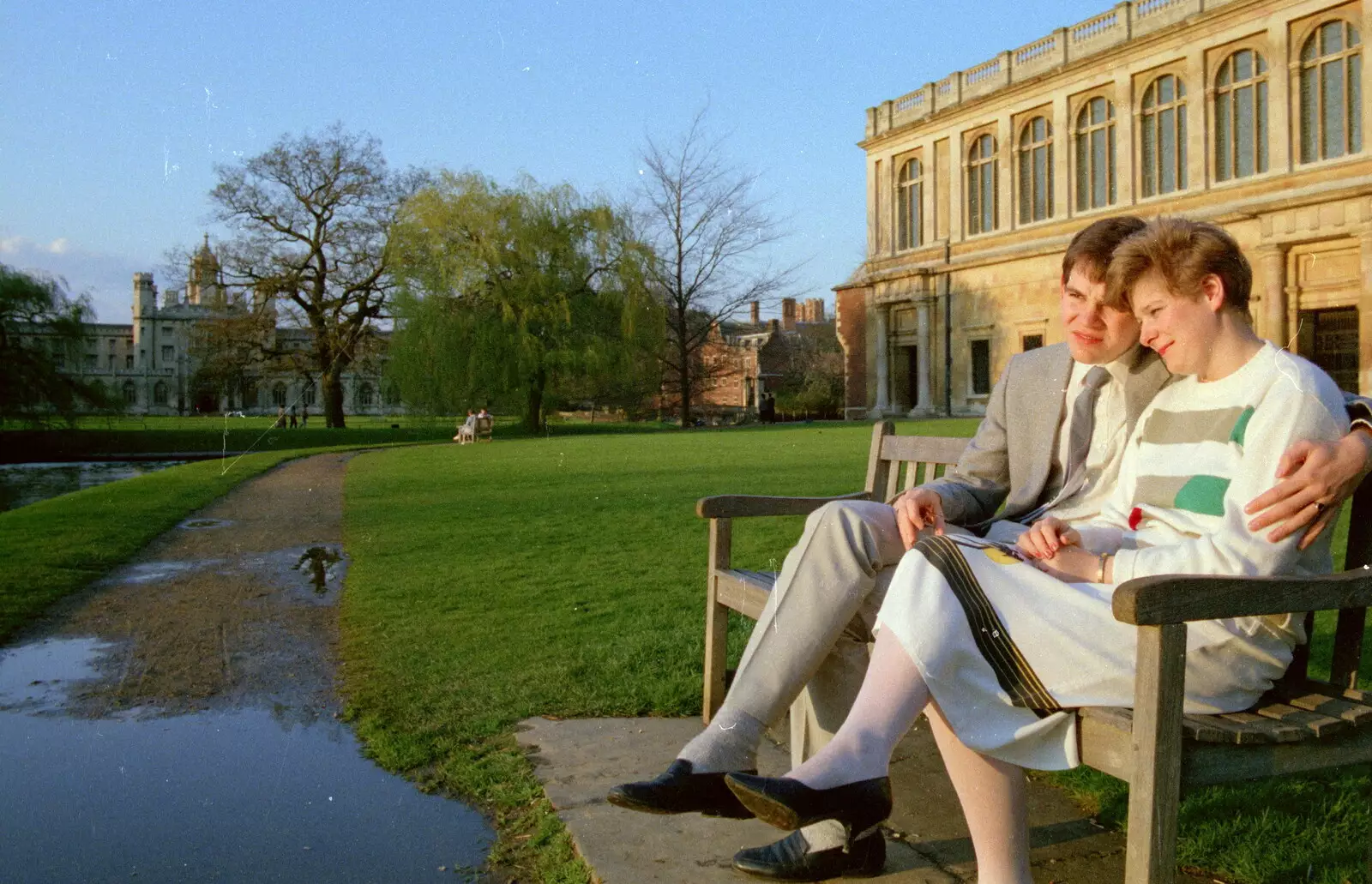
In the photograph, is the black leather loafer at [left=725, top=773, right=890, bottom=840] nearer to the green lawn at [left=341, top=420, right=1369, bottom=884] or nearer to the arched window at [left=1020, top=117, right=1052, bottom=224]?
the green lawn at [left=341, top=420, right=1369, bottom=884]

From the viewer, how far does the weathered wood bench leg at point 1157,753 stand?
187 cm

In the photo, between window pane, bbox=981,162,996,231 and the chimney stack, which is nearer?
window pane, bbox=981,162,996,231

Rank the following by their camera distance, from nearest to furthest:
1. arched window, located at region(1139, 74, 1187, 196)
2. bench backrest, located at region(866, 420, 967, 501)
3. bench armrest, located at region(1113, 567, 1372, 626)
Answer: bench armrest, located at region(1113, 567, 1372, 626), bench backrest, located at region(866, 420, 967, 501), arched window, located at region(1139, 74, 1187, 196)

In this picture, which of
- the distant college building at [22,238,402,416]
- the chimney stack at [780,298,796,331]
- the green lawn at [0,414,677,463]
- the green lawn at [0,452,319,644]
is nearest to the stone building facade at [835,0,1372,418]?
the green lawn at [0,414,677,463]

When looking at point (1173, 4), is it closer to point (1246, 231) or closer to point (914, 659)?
point (1246, 231)

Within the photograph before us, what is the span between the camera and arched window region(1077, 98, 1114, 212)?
3769 cm

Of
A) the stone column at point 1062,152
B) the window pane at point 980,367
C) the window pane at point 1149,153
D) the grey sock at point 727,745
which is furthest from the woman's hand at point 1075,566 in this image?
the window pane at point 980,367

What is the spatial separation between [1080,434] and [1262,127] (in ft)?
115

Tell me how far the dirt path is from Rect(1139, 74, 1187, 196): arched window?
32.5 m

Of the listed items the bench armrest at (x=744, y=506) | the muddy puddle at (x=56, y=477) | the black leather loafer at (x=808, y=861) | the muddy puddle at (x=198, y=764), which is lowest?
the muddy puddle at (x=198, y=764)

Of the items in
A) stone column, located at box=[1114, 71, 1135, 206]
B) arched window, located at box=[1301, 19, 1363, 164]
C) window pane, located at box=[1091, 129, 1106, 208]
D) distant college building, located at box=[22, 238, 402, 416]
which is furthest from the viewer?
distant college building, located at box=[22, 238, 402, 416]

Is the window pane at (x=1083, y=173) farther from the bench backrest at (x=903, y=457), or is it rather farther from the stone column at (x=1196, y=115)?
the bench backrest at (x=903, y=457)

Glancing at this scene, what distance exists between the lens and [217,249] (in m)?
43.8

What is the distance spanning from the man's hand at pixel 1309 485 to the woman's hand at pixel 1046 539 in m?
0.39
